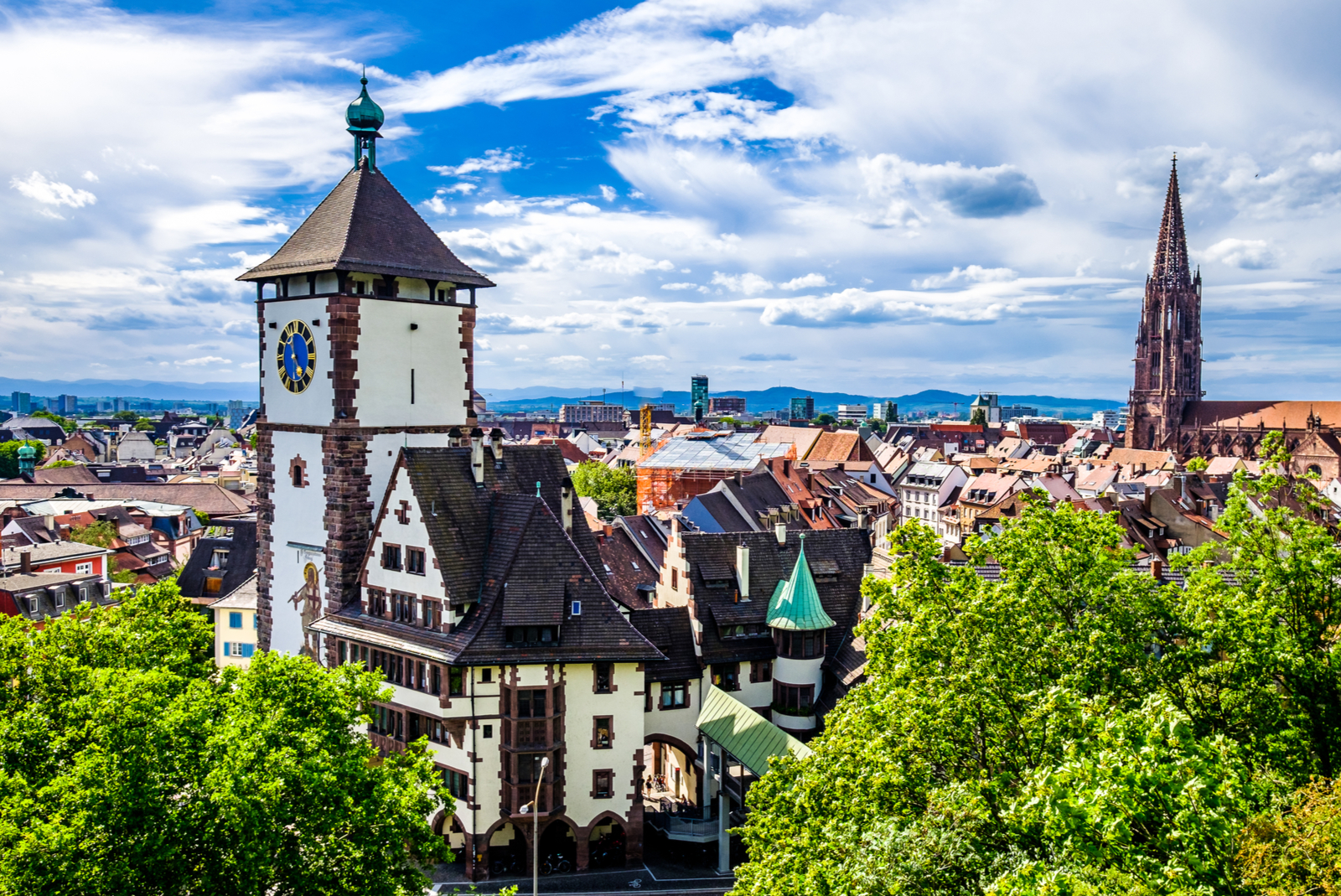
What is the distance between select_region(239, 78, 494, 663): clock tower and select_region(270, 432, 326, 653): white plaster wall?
71mm

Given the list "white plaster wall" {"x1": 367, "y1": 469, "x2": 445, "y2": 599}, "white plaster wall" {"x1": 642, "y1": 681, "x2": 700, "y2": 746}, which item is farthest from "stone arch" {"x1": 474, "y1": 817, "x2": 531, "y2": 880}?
"white plaster wall" {"x1": 367, "y1": 469, "x2": 445, "y2": 599}

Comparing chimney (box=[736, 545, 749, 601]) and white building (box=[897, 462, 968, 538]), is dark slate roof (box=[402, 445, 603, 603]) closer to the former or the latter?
chimney (box=[736, 545, 749, 601])

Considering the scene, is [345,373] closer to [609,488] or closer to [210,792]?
[210,792]

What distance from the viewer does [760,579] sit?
50844mm

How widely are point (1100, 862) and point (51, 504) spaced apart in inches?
5225

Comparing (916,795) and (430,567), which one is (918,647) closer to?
(916,795)

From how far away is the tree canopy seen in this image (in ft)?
59.5

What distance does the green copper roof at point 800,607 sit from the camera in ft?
155

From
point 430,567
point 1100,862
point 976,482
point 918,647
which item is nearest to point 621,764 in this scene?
point 430,567

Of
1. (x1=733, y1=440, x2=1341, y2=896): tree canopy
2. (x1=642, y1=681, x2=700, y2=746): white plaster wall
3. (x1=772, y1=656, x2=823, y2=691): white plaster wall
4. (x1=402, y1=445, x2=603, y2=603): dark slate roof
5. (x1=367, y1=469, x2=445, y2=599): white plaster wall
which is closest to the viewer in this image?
(x1=733, y1=440, x2=1341, y2=896): tree canopy

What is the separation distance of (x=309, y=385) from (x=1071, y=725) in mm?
35377

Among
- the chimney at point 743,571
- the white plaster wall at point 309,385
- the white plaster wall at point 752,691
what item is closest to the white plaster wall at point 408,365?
the white plaster wall at point 309,385

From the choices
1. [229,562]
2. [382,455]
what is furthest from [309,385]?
[229,562]

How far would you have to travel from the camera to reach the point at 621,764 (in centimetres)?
4272
